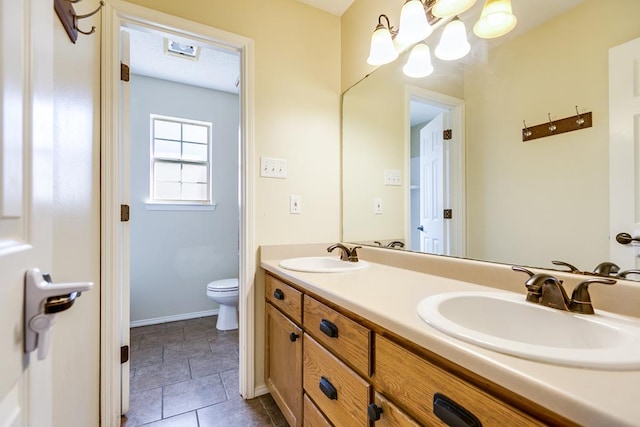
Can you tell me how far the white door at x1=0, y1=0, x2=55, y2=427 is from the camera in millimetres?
374

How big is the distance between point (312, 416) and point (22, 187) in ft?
3.71

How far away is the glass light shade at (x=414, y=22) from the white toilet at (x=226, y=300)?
2.25 meters

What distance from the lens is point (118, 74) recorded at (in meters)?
1.36

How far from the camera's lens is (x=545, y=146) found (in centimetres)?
91

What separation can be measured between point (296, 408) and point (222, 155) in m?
2.52

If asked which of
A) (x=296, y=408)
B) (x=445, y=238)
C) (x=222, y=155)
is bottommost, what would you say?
(x=296, y=408)

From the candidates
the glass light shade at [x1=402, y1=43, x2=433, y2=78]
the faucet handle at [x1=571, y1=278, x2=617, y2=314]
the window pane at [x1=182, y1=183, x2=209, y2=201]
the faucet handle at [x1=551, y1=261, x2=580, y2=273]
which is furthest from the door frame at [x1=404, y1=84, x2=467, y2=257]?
the window pane at [x1=182, y1=183, x2=209, y2=201]

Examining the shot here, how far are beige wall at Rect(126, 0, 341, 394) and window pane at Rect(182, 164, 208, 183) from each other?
5.42 ft

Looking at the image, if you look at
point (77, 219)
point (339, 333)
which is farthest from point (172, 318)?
point (339, 333)

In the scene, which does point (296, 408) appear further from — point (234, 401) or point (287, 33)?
point (287, 33)

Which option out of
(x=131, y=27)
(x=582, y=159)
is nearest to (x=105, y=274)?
(x=131, y=27)

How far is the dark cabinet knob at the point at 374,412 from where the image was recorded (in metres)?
0.72

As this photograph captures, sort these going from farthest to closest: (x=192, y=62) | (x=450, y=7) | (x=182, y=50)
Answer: (x=192, y=62) → (x=182, y=50) → (x=450, y=7)

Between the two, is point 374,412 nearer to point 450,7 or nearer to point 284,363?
point 284,363
